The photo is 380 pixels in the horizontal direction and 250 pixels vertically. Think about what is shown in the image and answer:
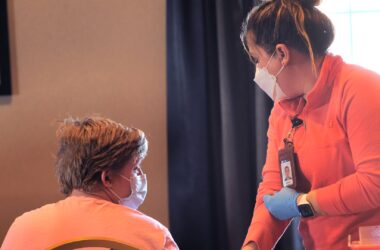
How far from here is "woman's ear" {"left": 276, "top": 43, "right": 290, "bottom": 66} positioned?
1.46 meters

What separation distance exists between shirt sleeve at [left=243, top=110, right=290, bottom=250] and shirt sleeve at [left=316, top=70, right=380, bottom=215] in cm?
23

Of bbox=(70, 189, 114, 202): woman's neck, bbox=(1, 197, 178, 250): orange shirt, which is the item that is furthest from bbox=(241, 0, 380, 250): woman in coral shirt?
bbox=(70, 189, 114, 202): woman's neck

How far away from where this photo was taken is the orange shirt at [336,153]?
1333mm

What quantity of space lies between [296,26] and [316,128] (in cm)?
A: 27

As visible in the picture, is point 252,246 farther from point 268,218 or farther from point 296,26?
point 296,26

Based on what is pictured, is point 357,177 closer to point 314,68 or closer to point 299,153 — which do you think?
point 299,153

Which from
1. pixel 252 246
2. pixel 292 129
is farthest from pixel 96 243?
pixel 292 129

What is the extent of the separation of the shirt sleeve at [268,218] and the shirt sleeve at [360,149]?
23 centimetres

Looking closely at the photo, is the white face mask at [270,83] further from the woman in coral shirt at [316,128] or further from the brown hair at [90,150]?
the brown hair at [90,150]

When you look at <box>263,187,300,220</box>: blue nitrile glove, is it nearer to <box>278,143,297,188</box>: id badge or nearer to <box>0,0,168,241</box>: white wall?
<box>278,143,297,188</box>: id badge

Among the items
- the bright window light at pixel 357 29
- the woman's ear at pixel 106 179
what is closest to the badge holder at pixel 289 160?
the woman's ear at pixel 106 179

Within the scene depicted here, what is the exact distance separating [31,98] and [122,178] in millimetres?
1264

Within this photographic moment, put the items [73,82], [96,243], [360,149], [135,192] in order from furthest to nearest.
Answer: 1. [73,82]
2. [135,192]
3. [360,149]
4. [96,243]

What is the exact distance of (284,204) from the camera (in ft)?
4.84
